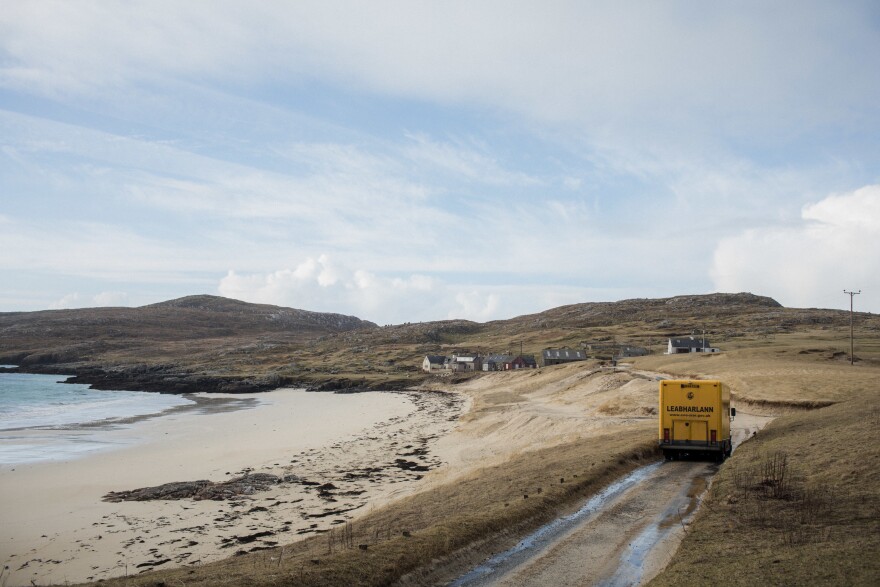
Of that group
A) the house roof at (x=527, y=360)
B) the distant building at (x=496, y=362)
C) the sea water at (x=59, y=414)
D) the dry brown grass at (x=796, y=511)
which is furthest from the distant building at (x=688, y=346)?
the sea water at (x=59, y=414)

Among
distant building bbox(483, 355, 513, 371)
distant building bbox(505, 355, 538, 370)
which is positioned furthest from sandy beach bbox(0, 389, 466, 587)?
distant building bbox(483, 355, 513, 371)

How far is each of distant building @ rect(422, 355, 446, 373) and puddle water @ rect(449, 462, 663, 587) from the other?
112 metres

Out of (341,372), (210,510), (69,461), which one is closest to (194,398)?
(341,372)

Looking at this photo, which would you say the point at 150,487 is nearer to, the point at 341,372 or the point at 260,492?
the point at 260,492

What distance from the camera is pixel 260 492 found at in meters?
28.0

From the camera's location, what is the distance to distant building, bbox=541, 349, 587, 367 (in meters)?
123

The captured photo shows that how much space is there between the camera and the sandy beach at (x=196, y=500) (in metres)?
20.4

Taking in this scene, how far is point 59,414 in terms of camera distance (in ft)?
224

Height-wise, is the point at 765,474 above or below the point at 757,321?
below

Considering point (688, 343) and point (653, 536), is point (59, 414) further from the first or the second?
point (688, 343)

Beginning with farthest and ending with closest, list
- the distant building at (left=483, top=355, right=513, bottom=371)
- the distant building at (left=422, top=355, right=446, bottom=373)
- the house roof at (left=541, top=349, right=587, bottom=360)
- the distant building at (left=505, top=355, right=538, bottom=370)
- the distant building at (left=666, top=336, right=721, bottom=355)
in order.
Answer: the distant building at (left=422, top=355, right=446, bottom=373), the distant building at (left=483, top=355, right=513, bottom=371), the distant building at (left=505, top=355, right=538, bottom=370), the house roof at (left=541, top=349, right=587, bottom=360), the distant building at (left=666, top=336, right=721, bottom=355)

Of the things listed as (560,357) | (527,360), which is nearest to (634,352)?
(560,357)

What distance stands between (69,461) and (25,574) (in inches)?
869

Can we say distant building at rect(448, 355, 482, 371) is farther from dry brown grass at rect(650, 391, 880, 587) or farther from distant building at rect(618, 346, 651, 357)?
dry brown grass at rect(650, 391, 880, 587)
